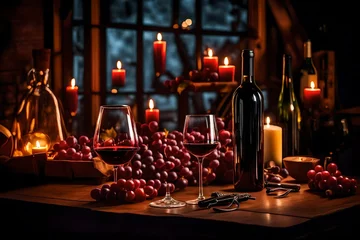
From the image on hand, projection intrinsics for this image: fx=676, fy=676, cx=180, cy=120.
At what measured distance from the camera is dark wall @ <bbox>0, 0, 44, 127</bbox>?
A: 290 centimetres

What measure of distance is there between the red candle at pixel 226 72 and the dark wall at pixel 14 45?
841mm

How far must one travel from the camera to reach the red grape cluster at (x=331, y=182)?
1926mm

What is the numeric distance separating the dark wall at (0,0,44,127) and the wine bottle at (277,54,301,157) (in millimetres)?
1123

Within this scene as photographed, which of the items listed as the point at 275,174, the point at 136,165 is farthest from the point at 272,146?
the point at 136,165

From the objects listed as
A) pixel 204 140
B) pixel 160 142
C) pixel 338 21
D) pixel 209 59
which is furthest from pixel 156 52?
pixel 338 21

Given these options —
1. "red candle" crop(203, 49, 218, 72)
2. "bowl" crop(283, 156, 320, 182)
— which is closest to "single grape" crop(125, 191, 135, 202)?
"bowl" crop(283, 156, 320, 182)

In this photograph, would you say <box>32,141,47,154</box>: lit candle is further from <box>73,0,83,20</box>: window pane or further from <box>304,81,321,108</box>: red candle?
<box>304,81,321,108</box>: red candle

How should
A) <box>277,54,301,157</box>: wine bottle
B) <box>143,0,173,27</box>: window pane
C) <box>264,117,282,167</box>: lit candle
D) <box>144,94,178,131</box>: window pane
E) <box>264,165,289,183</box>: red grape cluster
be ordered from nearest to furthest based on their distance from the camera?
<box>264,165,289,183</box>: red grape cluster
<box>264,117,282,167</box>: lit candle
<box>277,54,301,157</box>: wine bottle
<box>143,0,173,27</box>: window pane
<box>144,94,178,131</box>: window pane

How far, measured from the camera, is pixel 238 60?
13.3 feet

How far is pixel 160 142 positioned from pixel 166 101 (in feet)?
5.02

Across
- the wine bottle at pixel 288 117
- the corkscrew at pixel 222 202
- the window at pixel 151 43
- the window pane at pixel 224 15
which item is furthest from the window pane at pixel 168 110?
the corkscrew at pixel 222 202

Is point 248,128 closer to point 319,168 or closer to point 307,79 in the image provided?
point 319,168

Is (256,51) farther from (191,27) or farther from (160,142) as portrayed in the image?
(160,142)

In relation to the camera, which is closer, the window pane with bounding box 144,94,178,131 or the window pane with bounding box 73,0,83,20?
the window pane with bounding box 73,0,83,20
